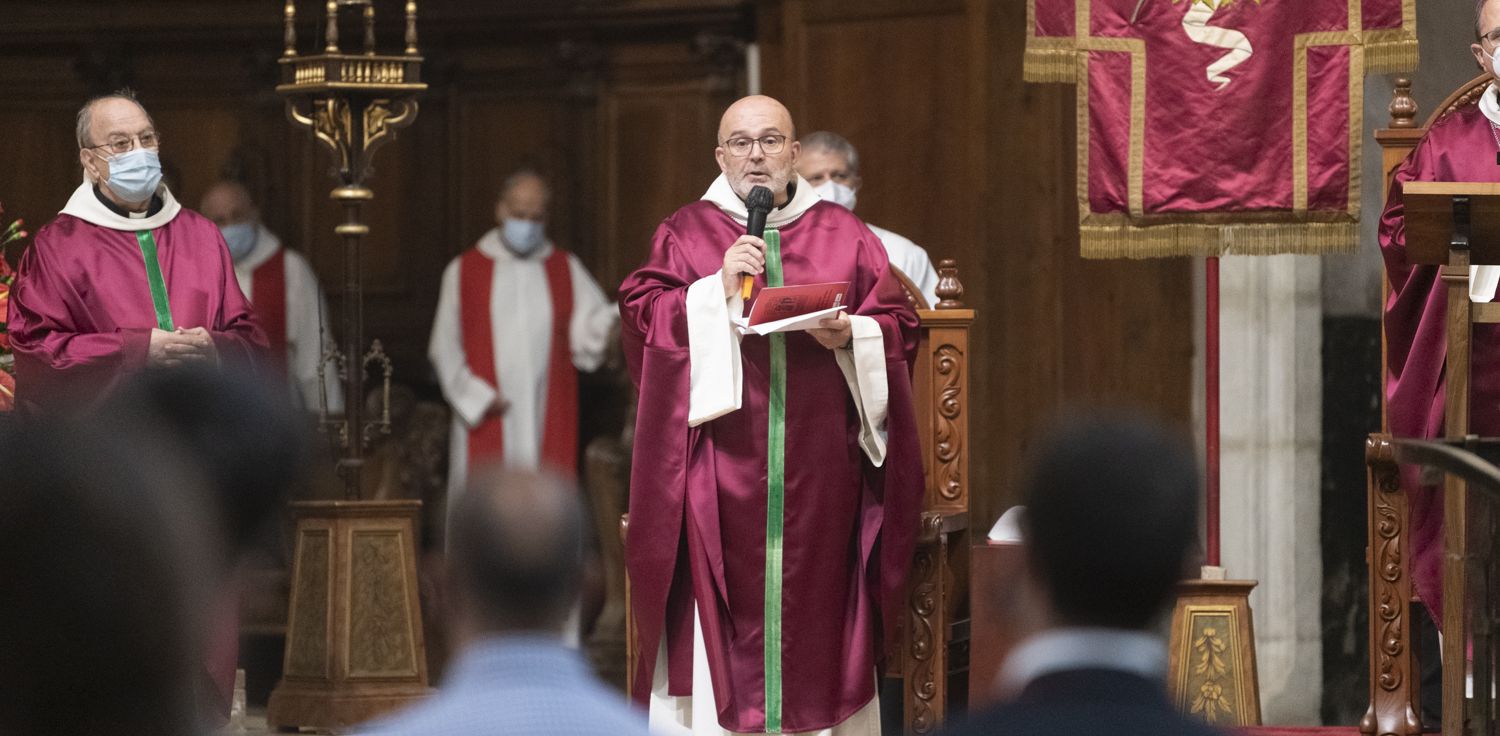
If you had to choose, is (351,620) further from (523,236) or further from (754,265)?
(523,236)

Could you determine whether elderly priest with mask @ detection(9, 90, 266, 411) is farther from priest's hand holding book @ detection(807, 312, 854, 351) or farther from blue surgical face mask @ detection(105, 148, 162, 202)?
priest's hand holding book @ detection(807, 312, 854, 351)

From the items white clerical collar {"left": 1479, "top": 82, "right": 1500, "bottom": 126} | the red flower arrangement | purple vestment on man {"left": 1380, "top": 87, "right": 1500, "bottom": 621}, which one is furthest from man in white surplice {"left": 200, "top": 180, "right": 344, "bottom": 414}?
white clerical collar {"left": 1479, "top": 82, "right": 1500, "bottom": 126}

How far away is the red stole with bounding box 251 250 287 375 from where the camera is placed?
401 inches

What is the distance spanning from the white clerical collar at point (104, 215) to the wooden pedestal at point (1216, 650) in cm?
331

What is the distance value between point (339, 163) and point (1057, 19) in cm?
267

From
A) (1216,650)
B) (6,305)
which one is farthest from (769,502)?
(6,305)

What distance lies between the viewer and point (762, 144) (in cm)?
638

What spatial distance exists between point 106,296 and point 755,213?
6.93 ft

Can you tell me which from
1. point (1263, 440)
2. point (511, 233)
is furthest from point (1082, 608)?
point (511, 233)

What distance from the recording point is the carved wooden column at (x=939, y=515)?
22.3 feet

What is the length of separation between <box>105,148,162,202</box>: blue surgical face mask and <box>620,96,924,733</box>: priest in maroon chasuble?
1601mm

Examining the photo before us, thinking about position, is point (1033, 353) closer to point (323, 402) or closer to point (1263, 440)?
point (1263, 440)

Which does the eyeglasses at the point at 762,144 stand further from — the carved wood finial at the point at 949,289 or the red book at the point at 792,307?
the carved wood finial at the point at 949,289

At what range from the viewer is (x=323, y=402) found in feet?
28.1
